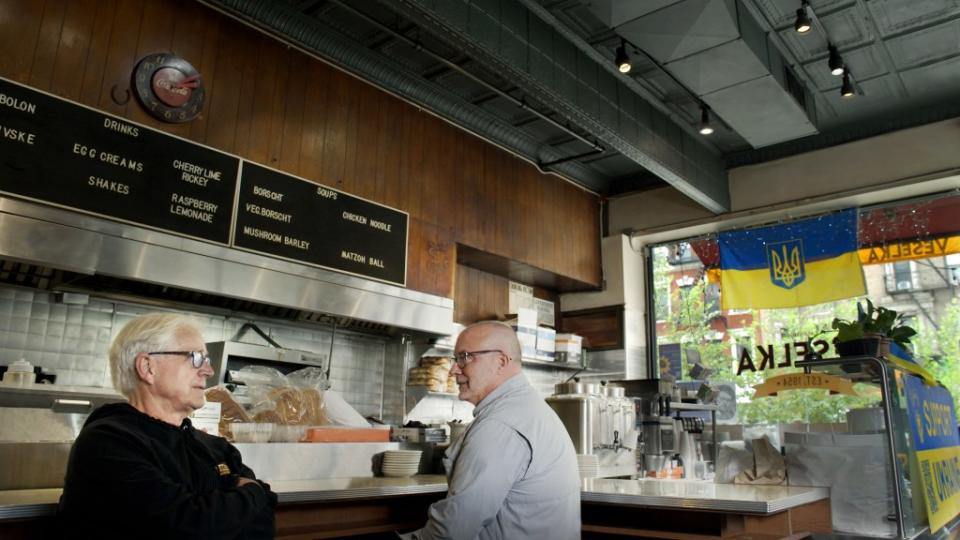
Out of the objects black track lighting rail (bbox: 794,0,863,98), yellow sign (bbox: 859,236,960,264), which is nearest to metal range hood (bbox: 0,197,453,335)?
black track lighting rail (bbox: 794,0,863,98)

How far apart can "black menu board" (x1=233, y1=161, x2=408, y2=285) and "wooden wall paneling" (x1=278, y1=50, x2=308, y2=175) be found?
127 millimetres

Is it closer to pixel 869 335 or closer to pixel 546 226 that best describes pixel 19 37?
pixel 869 335

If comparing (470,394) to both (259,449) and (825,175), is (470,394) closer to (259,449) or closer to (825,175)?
(259,449)

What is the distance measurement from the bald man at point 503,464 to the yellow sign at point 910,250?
503 cm

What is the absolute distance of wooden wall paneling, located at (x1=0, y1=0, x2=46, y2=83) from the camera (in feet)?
10.6

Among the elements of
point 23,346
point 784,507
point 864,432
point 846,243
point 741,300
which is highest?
point 846,243

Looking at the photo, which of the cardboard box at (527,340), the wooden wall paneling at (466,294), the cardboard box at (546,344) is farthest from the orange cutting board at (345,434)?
the cardboard box at (546,344)

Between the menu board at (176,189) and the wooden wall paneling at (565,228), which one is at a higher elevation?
the wooden wall paneling at (565,228)

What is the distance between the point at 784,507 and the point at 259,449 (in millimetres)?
2140

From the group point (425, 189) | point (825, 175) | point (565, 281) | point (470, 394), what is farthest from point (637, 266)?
point (470, 394)

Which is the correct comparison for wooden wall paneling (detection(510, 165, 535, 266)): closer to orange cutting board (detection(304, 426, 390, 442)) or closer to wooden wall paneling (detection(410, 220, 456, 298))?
wooden wall paneling (detection(410, 220, 456, 298))

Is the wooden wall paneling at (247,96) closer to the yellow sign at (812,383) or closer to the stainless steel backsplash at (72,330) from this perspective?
the stainless steel backsplash at (72,330)

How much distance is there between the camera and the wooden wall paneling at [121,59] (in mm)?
3572

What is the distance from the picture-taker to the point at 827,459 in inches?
122
